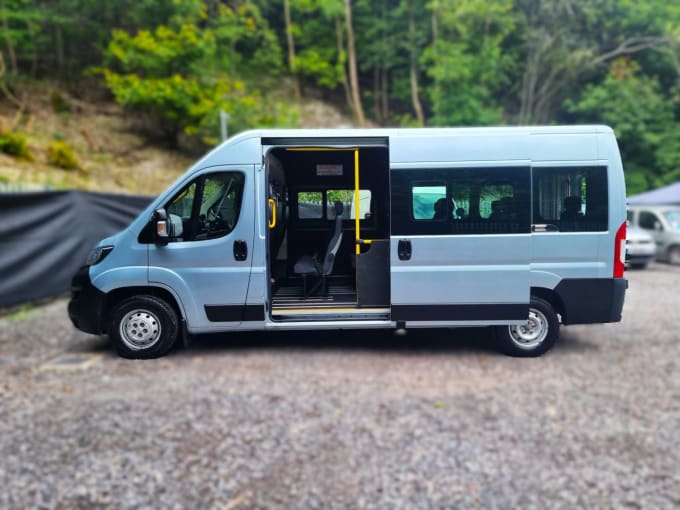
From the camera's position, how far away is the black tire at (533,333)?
4.85ft

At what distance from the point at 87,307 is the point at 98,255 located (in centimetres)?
20

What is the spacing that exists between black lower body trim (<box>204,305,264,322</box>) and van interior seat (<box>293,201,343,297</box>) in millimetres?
394

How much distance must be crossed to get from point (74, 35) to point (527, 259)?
61216mm

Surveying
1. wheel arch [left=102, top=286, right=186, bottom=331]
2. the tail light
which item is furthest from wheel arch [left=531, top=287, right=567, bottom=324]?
wheel arch [left=102, top=286, right=186, bottom=331]

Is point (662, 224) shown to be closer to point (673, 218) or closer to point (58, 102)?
point (673, 218)

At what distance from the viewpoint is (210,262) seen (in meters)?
1.38

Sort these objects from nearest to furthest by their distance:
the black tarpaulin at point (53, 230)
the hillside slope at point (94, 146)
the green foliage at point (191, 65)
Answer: the green foliage at point (191, 65)
the black tarpaulin at point (53, 230)
the hillside slope at point (94, 146)

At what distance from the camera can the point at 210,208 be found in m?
1.45

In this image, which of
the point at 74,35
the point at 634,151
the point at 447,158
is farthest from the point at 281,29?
the point at 74,35

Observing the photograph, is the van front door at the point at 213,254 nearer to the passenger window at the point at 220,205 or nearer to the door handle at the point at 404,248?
the passenger window at the point at 220,205

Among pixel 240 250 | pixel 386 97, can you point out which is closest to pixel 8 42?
pixel 386 97

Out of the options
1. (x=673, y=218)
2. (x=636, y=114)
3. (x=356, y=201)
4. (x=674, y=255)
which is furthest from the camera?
(x=674, y=255)

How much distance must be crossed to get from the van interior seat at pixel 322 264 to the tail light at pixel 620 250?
34.7 inches

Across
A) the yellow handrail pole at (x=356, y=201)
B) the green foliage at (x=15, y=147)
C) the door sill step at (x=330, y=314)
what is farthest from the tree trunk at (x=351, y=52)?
the green foliage at (x=15, y=147)
